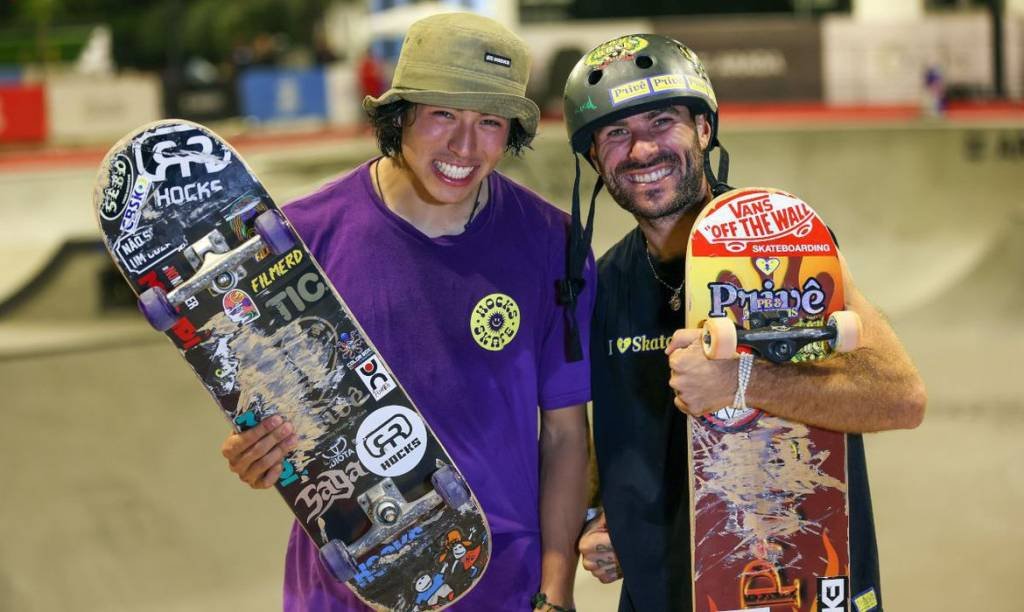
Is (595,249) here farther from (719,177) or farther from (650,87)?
(650,87)

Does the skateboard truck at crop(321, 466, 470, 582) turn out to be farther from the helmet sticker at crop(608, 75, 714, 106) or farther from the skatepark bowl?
the skatepark bowl

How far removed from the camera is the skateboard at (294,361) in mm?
2195

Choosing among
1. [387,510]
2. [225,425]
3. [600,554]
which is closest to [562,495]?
[600,554]

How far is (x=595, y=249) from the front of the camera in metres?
9.49

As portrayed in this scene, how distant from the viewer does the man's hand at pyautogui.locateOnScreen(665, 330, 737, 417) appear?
1.96 m

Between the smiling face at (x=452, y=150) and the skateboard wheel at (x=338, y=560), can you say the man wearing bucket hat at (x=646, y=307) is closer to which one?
the smiling face at (x=452, y=150)

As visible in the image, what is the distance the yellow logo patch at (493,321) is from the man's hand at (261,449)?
44 centimetres

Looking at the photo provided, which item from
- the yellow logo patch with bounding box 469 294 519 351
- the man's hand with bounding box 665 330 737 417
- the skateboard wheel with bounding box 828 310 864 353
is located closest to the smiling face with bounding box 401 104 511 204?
the yellow logo patch with bounding box 469 294 519 351

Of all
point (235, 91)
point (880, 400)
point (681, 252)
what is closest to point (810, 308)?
point (880, 400)

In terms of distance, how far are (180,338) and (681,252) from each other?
1090mm

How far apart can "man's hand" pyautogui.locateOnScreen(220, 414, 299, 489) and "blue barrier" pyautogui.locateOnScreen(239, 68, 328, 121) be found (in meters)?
18.5

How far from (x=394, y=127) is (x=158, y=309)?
0.61m

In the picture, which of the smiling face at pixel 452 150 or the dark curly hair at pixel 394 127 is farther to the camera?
the dark curly hair at pixel 394 127

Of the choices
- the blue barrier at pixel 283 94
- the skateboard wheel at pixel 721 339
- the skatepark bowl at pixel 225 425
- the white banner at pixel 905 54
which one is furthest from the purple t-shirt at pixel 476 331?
the blue barrier at pixel 283 94
